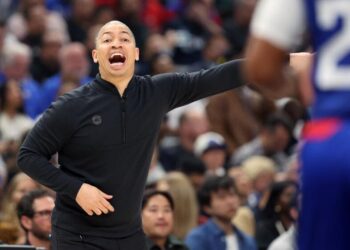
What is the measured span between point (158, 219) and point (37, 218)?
0.95 m

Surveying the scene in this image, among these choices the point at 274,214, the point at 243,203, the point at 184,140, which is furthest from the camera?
the point at 184,140

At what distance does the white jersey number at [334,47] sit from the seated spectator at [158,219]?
4691mm

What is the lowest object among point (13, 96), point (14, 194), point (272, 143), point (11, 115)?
point (14, 194)

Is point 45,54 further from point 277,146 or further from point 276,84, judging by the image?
point 276,84

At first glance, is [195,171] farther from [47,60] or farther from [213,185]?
[47,60]

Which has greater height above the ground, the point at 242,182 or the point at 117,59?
the point at 117,59

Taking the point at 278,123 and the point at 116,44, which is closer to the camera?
the point at 116,44

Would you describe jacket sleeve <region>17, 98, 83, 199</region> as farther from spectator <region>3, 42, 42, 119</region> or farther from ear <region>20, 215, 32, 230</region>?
spectator <region>3, 42, 42, 119</region>

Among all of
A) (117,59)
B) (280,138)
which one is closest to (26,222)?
(117,59)

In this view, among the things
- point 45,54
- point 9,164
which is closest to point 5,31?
point 45,54

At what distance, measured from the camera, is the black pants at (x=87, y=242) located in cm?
580

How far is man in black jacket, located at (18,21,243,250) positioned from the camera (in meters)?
5.75

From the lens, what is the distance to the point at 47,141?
229 inches

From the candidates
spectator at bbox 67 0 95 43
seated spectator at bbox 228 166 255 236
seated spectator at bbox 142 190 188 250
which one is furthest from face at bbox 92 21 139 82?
spectator at bbox 67 0 95 43
